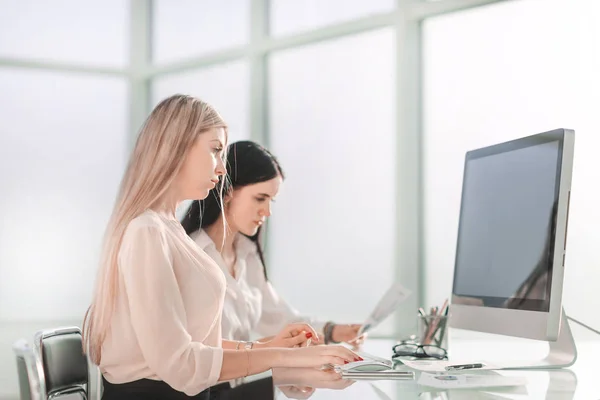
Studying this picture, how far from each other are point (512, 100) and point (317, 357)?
1.83 m

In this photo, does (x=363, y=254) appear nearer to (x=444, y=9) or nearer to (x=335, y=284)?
(x=335, y=284)

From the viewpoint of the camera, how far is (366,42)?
136 inches

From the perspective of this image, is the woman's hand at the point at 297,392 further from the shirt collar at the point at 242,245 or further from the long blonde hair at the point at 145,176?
the shirt collar at the point at 242,245

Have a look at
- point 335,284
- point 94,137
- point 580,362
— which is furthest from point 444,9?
point 94,137

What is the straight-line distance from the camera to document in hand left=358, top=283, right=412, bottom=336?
7.49 feet

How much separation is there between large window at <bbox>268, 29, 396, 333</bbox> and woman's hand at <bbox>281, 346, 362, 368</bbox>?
178 cm

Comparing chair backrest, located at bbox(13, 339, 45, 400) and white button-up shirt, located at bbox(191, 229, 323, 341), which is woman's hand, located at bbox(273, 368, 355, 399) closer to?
chair backrest, located at bbox(13, 339, 45, 400)

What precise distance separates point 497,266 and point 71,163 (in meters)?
2.80

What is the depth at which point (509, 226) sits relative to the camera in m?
1.81

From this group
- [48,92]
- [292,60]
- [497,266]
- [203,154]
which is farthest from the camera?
[48,92]

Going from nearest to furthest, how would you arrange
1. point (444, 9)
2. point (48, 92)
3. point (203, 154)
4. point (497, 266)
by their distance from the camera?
point (203, 154), point (497, 266), point (444, 9), point (48, 92)

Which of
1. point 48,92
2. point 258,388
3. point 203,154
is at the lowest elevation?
point 258,388

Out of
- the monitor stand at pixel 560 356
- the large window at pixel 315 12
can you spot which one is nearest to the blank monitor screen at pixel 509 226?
the monitor stand at pixel 560 356

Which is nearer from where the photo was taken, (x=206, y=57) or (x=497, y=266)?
(x=497, y=266)
